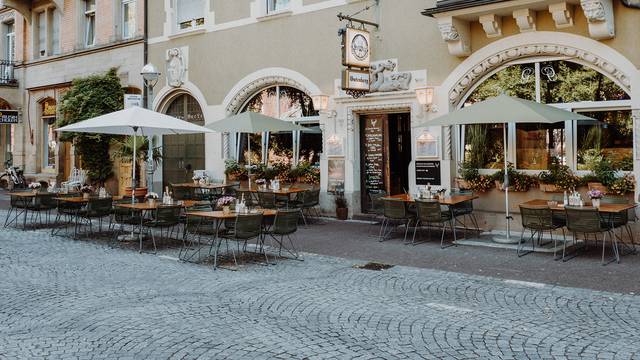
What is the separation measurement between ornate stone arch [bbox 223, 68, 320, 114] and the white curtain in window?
2875 mm

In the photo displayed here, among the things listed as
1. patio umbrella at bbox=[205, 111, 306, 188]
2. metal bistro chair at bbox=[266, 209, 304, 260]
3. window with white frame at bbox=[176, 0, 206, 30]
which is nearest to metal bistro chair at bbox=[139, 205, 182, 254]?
metal bistro chair at bbox=[266, 209, 304, 260]

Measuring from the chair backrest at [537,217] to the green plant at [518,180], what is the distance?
2.00 meters

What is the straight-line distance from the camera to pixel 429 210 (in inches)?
397

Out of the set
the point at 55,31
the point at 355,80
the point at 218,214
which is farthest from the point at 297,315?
the point at 55,31

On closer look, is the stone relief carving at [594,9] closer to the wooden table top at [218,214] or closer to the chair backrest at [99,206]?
the wooden table top at [218,214]

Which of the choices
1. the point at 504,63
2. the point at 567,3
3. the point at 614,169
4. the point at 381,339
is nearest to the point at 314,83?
the point at 504,63

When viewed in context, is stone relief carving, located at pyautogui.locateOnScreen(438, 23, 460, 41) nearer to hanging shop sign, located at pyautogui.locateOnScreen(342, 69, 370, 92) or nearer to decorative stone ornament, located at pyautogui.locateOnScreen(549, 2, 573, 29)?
decorative stone ornament, located at pyautogui.locateOnScreen(549, 2, 573, 29)

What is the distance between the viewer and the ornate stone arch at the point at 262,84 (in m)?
14.4

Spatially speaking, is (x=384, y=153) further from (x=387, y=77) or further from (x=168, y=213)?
(x=168, y=213)

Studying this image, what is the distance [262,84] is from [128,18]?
681 centimetres

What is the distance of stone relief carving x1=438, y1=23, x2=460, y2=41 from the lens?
11.2 m

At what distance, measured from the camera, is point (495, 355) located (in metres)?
4.67

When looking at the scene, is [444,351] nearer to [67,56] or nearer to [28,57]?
[67,56]

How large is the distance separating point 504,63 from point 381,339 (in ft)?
26.3
